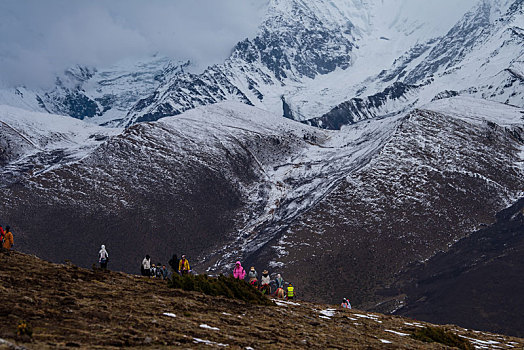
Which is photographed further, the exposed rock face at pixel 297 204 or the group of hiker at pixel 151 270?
the exposed rock face at pixel 297 204

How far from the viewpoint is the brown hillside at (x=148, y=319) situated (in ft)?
60.7

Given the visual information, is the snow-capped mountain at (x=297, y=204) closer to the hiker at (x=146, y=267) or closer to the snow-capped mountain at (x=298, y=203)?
the snow-capped mountain at (x=298, y=203)

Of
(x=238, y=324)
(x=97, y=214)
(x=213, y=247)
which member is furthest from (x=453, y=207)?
(x=238, y=324)

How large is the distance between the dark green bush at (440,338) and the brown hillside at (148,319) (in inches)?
37.1

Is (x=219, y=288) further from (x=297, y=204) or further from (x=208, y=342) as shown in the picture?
(x=297, y=204)

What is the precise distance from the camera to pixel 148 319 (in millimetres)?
22141

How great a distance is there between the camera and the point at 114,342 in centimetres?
1770

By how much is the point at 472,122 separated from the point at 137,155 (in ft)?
364

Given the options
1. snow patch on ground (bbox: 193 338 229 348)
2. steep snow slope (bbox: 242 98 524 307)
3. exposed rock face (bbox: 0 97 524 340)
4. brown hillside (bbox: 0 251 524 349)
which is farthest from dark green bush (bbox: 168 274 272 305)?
steep snow slope (bbox: 242 98 524 307)

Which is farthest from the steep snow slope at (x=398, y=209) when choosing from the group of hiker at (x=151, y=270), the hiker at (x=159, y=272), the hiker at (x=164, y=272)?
the hiker at (x=164, y=272)

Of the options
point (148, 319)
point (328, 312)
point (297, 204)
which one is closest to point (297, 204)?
point (297, 204)

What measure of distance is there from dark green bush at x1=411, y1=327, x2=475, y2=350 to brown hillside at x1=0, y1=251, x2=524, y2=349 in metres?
0.94

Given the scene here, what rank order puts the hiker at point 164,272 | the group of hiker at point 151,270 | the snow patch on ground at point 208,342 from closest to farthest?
the snow patch on ground at point 208,342, the hiker at point 164,272, the group of hiker at point 151,270

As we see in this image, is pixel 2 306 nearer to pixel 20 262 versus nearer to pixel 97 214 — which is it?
pixel 20 262
